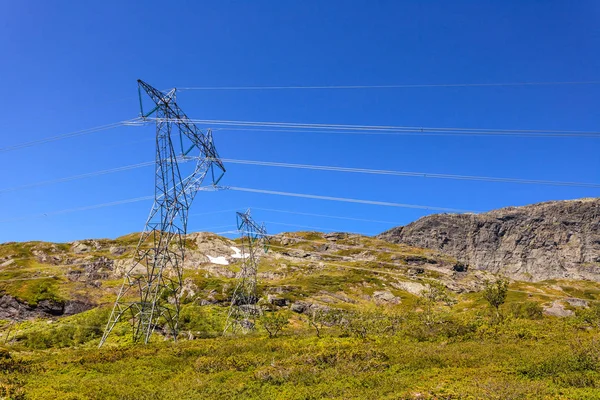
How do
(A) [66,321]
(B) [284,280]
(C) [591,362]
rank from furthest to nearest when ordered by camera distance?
(B) [284,280] → (A) [66,321] → (C) [591,362]

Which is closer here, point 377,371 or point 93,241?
point 377,371

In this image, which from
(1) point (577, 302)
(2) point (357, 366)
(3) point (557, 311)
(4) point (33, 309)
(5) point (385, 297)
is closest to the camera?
(2) point (357, 366)

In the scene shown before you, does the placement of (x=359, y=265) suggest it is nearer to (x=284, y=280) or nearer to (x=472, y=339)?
(x=284, y=280)

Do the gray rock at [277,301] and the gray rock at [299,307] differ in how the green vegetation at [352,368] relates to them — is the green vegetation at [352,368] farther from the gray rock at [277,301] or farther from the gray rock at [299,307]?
the gray rock at [277,301]

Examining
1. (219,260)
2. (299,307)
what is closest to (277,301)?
(299,307)

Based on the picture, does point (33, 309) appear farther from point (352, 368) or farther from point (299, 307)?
point (352, 368)

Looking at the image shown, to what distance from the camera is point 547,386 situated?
17750mm

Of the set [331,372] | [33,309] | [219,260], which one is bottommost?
[331,372]

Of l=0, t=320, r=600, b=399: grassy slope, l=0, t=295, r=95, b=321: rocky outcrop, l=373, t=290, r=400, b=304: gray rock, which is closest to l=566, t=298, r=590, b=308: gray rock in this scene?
l=373, t=290, r=400, b=304: gray rock

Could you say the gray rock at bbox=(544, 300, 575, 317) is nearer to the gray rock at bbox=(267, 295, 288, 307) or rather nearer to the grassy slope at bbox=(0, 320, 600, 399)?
the gray rock at bbox=(267, 295, 288, 307)

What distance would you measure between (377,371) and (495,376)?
20.9ft

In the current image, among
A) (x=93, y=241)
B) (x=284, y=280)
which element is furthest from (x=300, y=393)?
(x=93, y=241)

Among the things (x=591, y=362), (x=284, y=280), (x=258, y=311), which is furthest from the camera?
(x=284, y=280)

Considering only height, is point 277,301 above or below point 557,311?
above
